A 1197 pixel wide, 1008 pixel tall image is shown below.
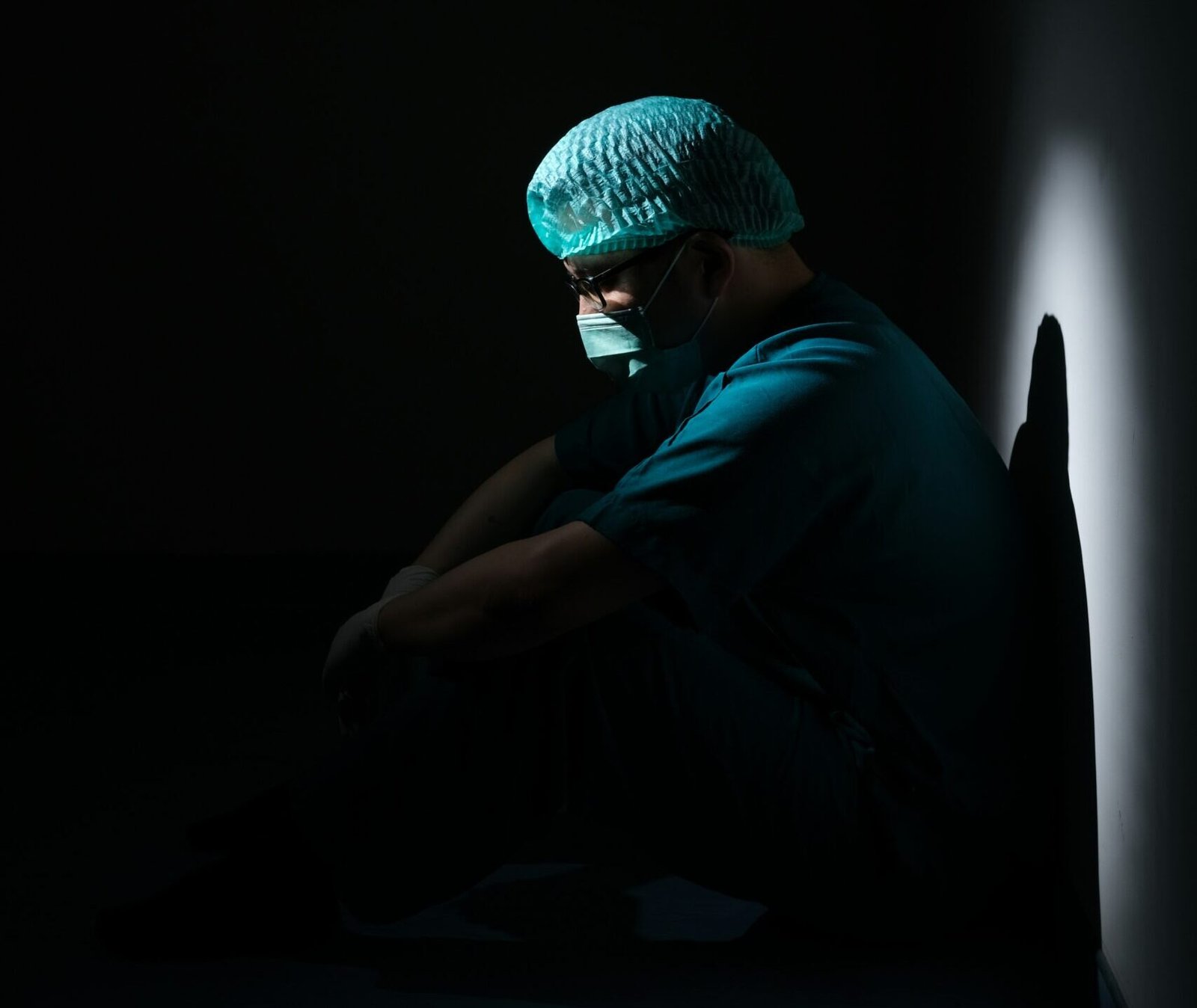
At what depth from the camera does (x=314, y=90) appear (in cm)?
353

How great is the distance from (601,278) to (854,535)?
0.37 metres

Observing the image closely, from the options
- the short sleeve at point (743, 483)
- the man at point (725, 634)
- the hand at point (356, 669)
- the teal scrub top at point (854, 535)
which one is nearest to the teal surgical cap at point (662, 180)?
the man at point (725, 634)

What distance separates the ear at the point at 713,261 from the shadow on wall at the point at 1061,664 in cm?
34

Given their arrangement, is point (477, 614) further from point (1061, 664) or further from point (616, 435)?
point (1061, 664)

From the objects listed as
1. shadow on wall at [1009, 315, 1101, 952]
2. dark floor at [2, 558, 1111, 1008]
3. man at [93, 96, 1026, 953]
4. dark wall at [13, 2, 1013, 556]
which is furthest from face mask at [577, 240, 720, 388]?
dark wall at [13, 2, 1013, 556]

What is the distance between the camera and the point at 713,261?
138cm

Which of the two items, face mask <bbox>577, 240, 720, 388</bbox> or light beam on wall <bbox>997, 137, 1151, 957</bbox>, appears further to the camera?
face mask <bbox>577, 240, 720, 388</bbox>

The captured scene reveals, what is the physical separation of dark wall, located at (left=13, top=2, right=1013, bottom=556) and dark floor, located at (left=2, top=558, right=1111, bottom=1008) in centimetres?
117

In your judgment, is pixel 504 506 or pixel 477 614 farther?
pixel 504 506

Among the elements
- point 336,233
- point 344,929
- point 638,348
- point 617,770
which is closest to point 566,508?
point 638,348

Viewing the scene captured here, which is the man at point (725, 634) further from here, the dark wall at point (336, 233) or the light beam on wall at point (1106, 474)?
the dark wall at point (336, 233)

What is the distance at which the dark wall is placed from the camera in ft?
11.4

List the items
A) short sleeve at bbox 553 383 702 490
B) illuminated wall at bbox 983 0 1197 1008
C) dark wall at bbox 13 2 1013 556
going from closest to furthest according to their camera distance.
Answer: illuminated wall at bbox 983 0 1197 1008 → short sleeve at bbox 553 383 702 490 → dark wall at bbox 13 2 1013 556

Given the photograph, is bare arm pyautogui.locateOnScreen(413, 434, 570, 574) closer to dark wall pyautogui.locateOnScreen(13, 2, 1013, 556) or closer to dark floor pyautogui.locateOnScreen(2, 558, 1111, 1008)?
dark floor pyautogui.locateOnScreen(2, 558, 1111, 1008)
